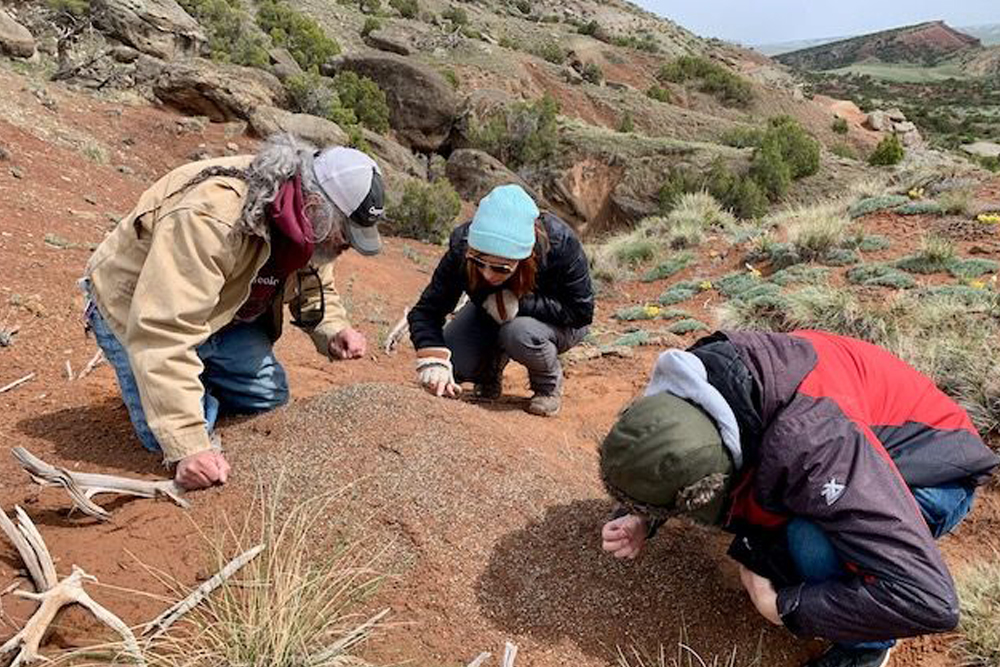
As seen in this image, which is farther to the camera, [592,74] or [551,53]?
[551,53]

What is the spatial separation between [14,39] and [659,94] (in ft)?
59.4

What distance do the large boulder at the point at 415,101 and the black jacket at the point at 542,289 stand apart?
12.5m

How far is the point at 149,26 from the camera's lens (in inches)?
537

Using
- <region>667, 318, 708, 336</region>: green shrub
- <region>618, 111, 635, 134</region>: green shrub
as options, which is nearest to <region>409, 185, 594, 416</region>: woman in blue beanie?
<region>667, 318, 708, 336</region>: green shrub

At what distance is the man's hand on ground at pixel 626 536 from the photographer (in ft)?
7.56

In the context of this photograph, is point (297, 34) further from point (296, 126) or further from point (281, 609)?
point (281, 609)

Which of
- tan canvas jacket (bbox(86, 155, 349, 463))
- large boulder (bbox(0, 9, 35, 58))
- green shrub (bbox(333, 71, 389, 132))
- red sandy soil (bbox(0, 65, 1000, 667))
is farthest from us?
green shrub (bbox(333, 71, 389, 132))

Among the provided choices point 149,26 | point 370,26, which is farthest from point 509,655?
point 370,26

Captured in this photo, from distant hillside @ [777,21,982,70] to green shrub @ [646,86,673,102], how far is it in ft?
238

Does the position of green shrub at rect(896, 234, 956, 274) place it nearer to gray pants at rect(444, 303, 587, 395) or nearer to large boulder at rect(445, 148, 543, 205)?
gray pants at rect(444, 303, 587, 395)

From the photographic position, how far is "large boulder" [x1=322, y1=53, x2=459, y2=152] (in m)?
16.0

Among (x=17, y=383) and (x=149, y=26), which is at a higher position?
(x=149, y=26)

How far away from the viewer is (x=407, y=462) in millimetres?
2848

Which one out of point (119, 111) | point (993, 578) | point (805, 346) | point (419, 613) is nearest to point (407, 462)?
point (419, 613)
